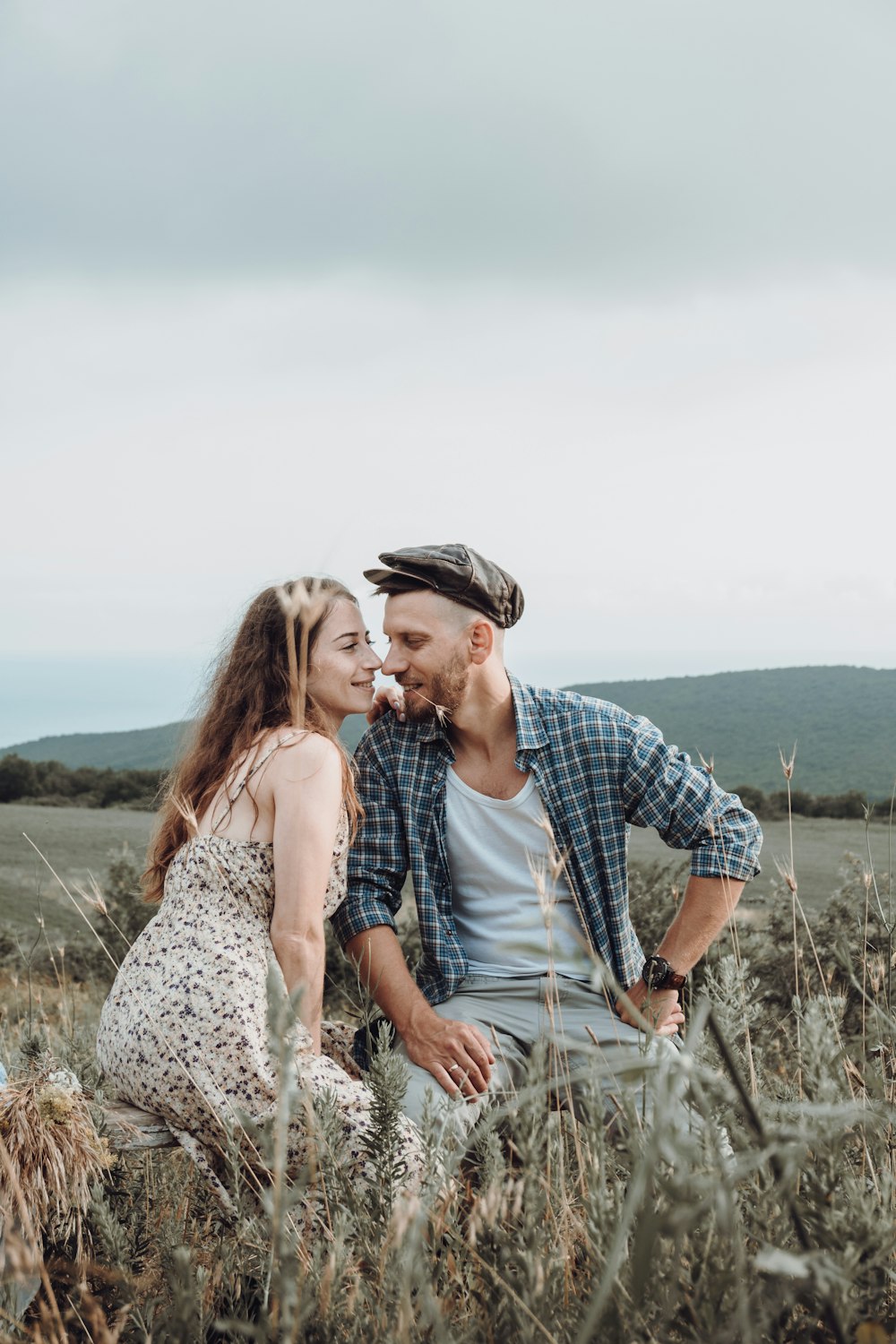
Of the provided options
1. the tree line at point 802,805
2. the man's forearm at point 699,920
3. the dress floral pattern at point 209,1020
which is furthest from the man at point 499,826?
the tree line at point 802,805

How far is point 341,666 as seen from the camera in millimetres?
3586

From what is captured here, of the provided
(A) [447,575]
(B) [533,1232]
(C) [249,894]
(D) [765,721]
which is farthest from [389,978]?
(D) [765,721]

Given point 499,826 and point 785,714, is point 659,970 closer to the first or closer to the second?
point 499,826

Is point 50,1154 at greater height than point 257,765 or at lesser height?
lesser

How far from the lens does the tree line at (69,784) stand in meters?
14.0

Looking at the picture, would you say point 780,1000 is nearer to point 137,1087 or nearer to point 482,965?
point 482,965

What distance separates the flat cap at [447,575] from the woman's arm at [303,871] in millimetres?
834

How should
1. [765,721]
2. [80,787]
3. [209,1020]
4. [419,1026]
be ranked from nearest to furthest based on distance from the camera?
1. [209,1020]
2. [419,1026]
3. [80,787]
4. [765,721]

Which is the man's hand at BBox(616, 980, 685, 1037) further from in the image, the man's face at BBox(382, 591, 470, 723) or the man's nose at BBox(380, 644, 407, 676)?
the man's nose at BBox(380, 644, 407, 676)

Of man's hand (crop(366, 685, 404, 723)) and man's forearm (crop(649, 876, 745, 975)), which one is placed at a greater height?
man's hand (crop(366, 685, 404, 723))

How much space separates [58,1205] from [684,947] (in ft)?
6.75

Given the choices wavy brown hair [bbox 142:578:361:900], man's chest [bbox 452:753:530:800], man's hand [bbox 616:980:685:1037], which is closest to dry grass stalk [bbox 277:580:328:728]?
wavy brown hair [bbox 142:578:361:900]

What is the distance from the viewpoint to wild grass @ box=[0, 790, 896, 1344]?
112 cm

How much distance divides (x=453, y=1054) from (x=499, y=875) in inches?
26.4
